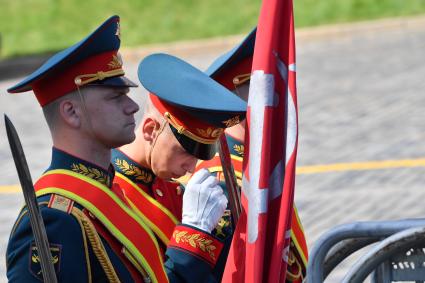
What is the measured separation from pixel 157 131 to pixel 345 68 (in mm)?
9922

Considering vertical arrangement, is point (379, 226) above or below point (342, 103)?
below

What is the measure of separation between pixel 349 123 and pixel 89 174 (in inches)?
296

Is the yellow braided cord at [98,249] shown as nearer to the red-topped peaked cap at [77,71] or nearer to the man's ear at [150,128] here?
the red-topped peaked cap at [77,71]

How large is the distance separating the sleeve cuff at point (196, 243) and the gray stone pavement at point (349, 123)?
1.61 m

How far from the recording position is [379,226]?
8.66ft

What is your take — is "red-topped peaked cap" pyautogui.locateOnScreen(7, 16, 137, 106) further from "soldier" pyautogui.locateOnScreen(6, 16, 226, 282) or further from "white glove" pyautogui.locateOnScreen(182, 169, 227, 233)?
"white glove" pyautogui.locateOnScreen(182, 169, 227, 233)

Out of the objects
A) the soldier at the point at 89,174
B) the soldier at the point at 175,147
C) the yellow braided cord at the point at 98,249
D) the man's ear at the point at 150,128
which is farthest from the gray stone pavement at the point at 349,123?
the yellow braided cord at the point at 98,249

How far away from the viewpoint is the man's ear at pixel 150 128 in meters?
3.72

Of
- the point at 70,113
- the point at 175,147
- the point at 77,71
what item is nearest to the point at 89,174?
the point at 70,113

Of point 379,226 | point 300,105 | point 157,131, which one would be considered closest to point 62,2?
point 300,105

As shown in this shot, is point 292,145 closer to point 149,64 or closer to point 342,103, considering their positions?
point 149,64

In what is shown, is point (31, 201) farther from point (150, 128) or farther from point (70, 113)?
point (150, 128)

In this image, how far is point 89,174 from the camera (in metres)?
3.33

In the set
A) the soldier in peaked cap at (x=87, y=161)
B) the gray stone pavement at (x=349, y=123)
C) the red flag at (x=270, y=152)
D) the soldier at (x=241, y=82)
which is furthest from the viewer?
the gray stone pavement at (x=349, y=123)
